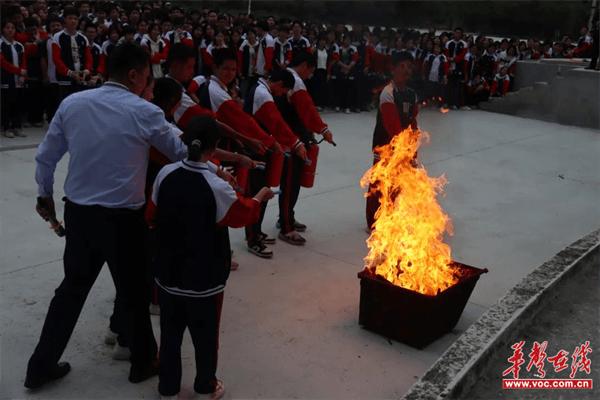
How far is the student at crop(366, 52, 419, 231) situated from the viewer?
5.82m

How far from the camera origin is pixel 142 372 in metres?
3.45

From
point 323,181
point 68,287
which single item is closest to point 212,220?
point 68,287

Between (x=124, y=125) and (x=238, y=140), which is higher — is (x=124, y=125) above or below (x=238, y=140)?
above

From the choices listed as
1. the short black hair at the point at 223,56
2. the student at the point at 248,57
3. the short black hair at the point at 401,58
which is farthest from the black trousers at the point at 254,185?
the student at the point at 248,57

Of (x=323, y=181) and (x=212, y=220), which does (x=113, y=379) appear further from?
(x=323, y=181)

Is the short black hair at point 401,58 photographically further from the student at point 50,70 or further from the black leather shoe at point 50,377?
the student at point 50,70

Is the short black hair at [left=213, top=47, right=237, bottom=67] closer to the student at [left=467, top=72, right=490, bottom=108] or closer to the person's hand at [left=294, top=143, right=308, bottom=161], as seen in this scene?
the person's hand at [left=294, top=143, right=308, bottom=161]

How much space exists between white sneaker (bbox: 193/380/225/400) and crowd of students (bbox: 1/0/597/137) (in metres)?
4.34

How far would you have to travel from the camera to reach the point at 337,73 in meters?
14.0

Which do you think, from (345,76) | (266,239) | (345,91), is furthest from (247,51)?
(266,239)

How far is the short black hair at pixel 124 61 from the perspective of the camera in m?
3.15

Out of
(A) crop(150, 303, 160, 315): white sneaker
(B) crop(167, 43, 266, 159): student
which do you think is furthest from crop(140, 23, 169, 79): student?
(A) crop(150, 303, 160, 315): white sneaker

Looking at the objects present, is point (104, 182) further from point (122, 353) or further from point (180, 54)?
point (180, 54)

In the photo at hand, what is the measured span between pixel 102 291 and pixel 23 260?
0.90 m
